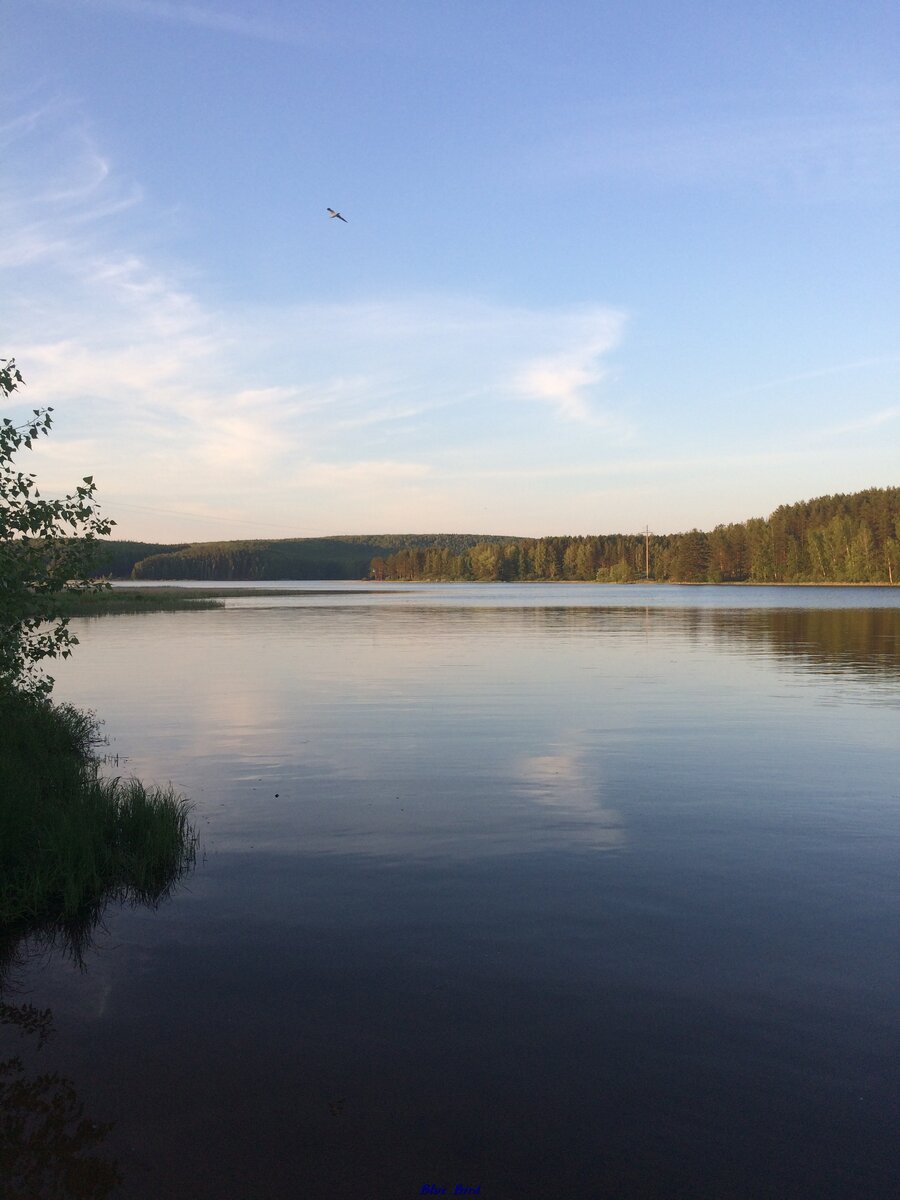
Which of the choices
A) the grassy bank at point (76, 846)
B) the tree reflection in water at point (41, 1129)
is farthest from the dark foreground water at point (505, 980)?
the grassy bank at point (76, 846)

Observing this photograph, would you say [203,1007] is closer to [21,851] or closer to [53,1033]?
[53,1033]

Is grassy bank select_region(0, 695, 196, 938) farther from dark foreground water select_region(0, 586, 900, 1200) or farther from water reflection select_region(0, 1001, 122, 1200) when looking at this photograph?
water reflection select_region(0, 1001, 122, 1200)

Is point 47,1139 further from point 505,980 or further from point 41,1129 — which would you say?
point 505,980

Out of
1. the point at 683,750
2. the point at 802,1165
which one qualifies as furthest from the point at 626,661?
the point at 802,1165

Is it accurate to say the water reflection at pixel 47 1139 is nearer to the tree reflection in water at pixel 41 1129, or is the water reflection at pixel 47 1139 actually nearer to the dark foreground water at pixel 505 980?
the tree reflection in water at pixel 41 1129

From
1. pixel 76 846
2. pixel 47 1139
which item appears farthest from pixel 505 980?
pixel 76 846

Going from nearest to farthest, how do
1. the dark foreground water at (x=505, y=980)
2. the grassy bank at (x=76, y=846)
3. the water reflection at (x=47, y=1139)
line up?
the water reflection at (x=47, y=1139), the dark foreground water at (x=505, y=980), the grassy bank at (x=76, y=846)

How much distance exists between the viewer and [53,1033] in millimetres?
9680

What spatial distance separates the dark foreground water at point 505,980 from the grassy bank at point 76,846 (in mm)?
651

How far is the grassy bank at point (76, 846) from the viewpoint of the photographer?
1288 centimetres

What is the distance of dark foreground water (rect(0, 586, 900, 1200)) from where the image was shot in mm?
7750

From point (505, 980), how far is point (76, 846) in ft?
23.3

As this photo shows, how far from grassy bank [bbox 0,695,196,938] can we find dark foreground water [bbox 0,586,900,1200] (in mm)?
651

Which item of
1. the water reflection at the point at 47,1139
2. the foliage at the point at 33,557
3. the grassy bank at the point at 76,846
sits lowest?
the water reflection at the point at 47,1139
